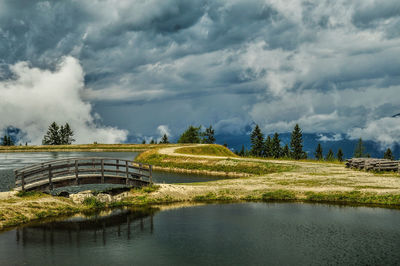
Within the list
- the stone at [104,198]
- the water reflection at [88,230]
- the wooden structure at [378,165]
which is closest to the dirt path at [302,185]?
the wooden structure at [378,165]

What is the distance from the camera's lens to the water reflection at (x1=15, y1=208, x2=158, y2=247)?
24062mm

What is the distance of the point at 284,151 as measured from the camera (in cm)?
17312

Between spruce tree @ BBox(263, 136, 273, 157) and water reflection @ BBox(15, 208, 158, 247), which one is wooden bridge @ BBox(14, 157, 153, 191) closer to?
water reflection @ BBox(15, 208, 158, 247)

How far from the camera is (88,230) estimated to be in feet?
87.6

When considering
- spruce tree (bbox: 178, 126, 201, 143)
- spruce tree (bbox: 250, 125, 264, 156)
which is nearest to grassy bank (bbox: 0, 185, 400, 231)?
spruce tree (bbox: 250, 125, 264, 156)

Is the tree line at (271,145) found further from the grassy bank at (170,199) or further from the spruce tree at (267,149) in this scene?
the grassy bank at (170,199)

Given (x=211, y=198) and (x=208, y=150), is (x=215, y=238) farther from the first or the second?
(x=208, y=150)

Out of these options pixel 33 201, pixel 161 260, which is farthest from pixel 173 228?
pixel 33 201

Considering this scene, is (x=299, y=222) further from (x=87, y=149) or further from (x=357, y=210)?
(x=87, y=149)

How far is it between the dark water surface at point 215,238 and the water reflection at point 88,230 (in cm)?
6

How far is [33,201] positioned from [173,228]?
45.2ft

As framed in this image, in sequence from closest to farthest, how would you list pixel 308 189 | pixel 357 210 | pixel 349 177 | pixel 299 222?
pixel 299 222
pixel 357 210
pixel 308 189
pixel 349 177

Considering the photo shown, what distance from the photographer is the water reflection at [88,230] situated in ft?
78.9

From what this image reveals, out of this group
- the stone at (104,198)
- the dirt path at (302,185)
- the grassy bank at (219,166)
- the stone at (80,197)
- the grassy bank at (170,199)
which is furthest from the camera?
the grassy bank at (219,166)
